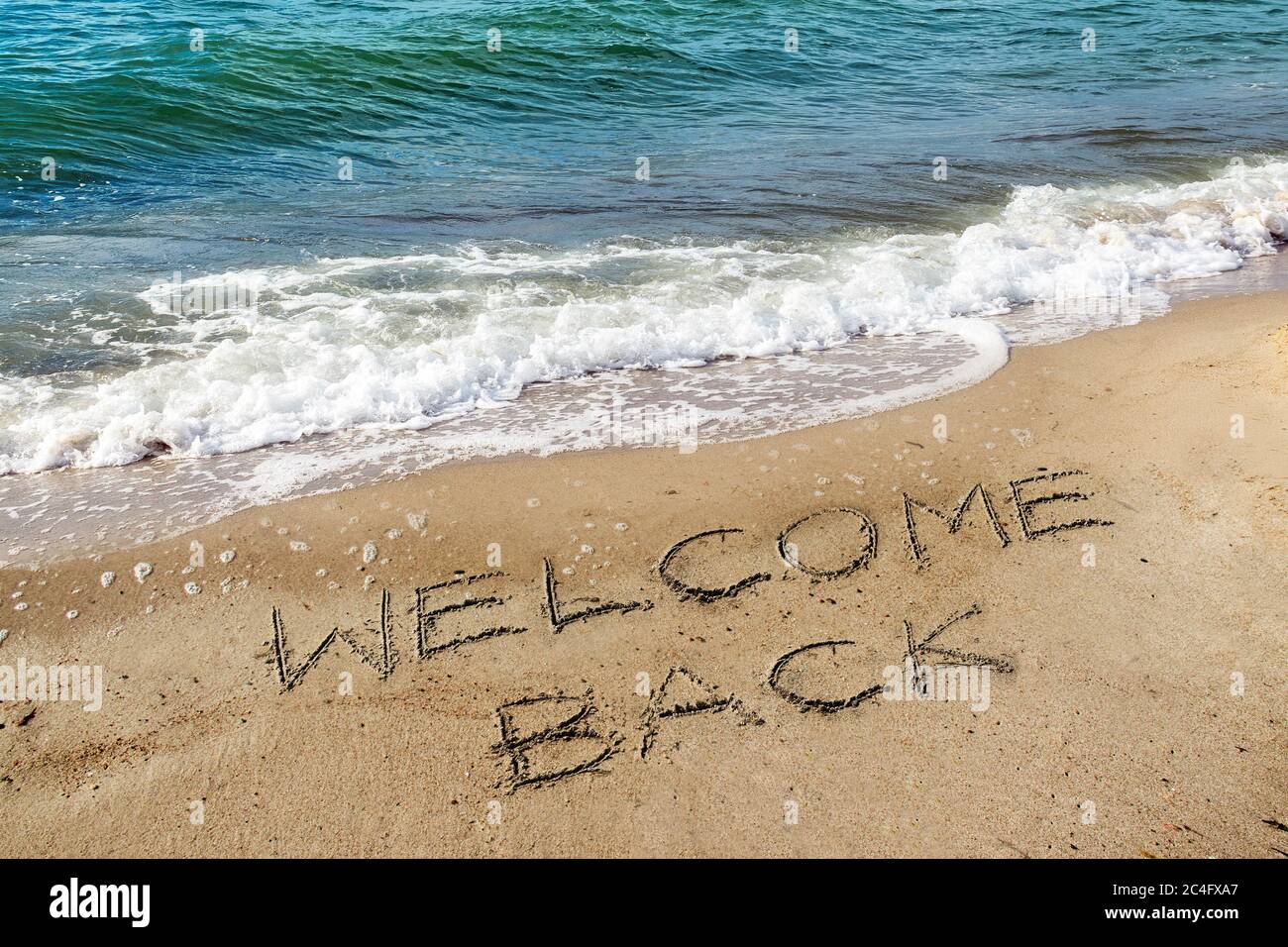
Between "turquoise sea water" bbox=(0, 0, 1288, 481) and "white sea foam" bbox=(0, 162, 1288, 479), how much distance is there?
0.03 metres

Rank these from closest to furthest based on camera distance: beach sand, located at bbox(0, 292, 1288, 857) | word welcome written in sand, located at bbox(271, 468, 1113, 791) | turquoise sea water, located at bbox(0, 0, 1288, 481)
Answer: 1. beach sand, located at bbox(0, 292, 1288, 857)
2. word welcome written in sand, located at bbox(271, 468, 1113, 791)
3. turquoise sea water, located at bbox(0, 0, 1288, 481)

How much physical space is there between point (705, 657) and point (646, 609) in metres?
0.38

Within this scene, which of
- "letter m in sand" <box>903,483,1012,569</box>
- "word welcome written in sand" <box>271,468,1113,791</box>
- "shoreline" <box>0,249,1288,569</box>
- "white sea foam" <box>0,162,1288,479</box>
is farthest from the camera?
"white sea foam" <box>0,162,1288,479</box>

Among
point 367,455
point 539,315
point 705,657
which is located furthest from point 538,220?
point 705,657

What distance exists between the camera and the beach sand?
304cm

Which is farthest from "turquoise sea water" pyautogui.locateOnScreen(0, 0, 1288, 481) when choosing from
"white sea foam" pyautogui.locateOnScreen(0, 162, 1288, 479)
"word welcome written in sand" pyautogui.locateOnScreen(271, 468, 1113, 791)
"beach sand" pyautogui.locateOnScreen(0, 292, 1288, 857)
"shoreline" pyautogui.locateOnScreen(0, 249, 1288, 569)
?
"word welcome written in sand" pyautogui.locateOnScreen(271, 468, 1113, 791)

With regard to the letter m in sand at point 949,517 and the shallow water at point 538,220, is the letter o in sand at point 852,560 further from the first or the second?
the shallow water at point 538,220

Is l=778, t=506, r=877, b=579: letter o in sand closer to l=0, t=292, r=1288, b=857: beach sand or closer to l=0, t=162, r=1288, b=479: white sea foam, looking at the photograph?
l=0, t=292, r=1288, b=857: beach sand

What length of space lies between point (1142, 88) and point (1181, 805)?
14.0m

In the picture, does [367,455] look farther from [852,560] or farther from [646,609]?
[852,560]

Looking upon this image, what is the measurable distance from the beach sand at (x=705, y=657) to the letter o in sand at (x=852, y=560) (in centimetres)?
2

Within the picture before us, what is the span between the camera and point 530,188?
31.6ft

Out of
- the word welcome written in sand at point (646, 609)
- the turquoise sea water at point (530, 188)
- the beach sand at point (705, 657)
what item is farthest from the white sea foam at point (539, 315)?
the word welcome written in sand at point (646, 609)
